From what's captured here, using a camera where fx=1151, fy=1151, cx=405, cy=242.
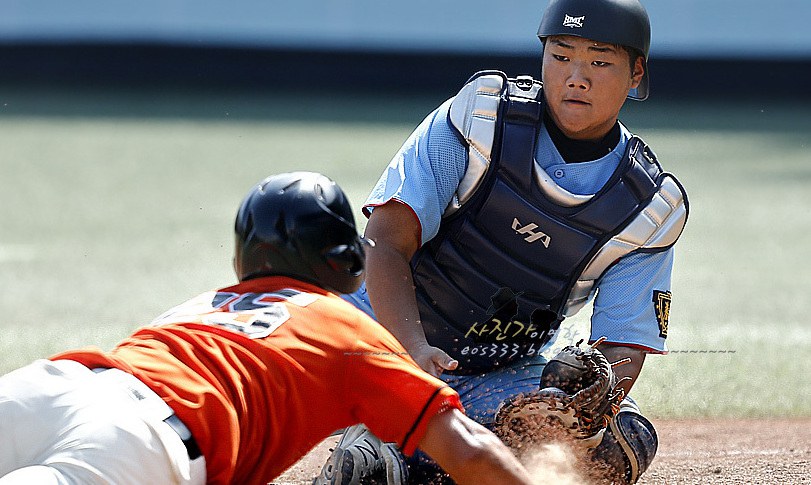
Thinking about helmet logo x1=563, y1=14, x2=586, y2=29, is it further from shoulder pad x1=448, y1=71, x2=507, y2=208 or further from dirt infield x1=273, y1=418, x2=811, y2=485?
dirt infield x1=273, y1=418, x2=811, y2=485

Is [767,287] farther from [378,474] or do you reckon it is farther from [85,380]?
[85,380]

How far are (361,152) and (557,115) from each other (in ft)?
30.7

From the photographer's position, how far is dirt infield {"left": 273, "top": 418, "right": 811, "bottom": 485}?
3.82 meters

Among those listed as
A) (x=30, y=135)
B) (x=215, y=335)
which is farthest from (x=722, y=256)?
(x=30, y=135)

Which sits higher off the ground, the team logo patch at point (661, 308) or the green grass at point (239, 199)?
the team logo patch at point (661, 308)

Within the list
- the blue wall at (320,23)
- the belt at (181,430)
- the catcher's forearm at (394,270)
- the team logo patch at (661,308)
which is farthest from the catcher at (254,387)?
the blue wall at (320,23)

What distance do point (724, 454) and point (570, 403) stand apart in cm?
131

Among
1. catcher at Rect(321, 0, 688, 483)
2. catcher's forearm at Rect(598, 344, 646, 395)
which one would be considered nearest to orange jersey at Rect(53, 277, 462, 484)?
catcher at Rect(321, 0, 688, 483)

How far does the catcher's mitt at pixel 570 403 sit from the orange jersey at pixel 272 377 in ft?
2.57

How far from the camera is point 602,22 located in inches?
132

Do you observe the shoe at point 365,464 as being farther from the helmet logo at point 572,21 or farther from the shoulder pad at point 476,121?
the helmet logo at point 572,21

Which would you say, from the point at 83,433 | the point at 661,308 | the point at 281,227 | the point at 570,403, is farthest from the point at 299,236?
the point at 661,308

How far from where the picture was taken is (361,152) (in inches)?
502

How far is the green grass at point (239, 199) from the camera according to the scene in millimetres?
5570
